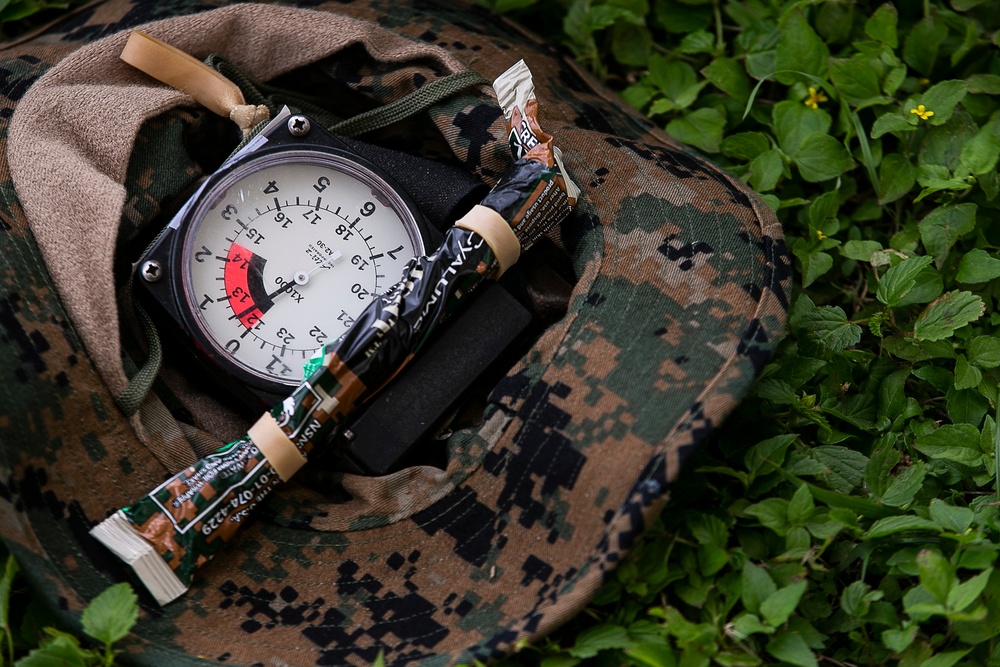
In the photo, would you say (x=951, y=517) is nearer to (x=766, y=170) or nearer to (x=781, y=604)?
Result: (x=781, y=604)

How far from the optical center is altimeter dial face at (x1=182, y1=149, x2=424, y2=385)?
1.47 meters

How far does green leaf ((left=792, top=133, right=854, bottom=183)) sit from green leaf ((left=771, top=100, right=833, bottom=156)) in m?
0.02

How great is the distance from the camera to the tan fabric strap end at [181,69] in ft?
5.18

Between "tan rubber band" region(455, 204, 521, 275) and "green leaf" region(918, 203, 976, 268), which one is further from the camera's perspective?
"green leaf" region(918, 203, 976, 268)

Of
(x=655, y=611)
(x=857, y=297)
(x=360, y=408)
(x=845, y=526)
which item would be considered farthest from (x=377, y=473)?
(x=857, y=297)

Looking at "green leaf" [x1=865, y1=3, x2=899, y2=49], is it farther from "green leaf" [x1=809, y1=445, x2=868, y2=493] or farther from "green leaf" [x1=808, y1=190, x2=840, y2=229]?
"green leaf" [x1=809, y1=445, x2=868, y2=493]

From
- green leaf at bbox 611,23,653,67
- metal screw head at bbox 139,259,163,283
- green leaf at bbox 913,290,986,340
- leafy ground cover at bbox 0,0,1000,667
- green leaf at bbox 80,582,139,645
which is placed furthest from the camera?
green leaf at bbox 611,23,653,67

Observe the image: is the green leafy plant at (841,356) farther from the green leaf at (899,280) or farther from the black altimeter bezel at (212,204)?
the black altimeter bezel at (212,204)

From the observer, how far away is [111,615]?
1.23 m

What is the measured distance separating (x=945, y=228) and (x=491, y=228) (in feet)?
2.71

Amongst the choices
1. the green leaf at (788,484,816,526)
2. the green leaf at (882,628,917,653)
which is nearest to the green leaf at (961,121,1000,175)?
the green leaf at (788,484,816,526)

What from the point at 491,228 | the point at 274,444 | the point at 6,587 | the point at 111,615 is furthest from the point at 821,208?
the point at 6,587

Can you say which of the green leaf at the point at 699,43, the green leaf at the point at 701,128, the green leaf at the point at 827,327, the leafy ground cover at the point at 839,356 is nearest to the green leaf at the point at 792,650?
the leafy ground cover at the point at 839,356

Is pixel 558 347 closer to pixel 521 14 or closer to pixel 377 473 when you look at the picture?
pixel 377 473
